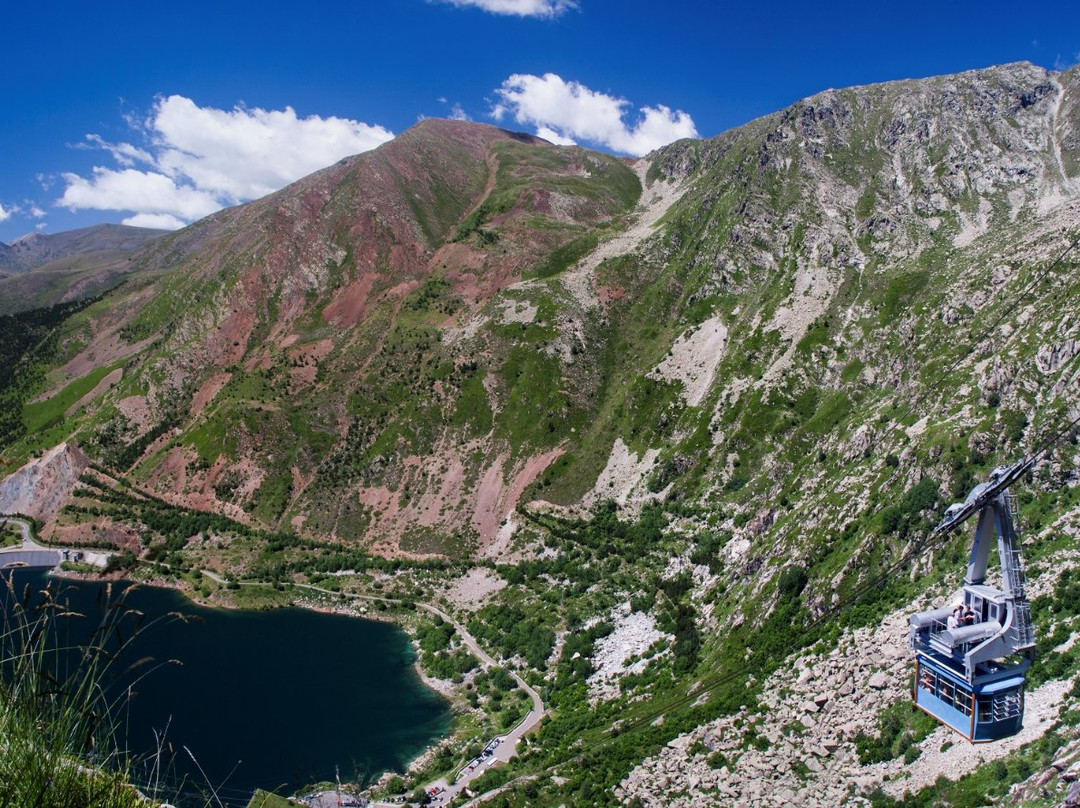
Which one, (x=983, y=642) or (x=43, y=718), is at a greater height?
(x=983, y=642)

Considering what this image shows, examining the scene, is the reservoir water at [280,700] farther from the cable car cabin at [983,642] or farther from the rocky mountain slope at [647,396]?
the cable car cabin at [983,642]

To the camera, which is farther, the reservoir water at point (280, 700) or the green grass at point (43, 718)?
the reservoir water at point (280, 700)

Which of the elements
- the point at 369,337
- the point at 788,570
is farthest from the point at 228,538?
the point at 788,570

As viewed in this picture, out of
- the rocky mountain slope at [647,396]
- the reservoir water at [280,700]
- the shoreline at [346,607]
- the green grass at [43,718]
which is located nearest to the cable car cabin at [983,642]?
the rocky mountain slope at [647,396]

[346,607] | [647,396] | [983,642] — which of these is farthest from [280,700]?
[647,396]

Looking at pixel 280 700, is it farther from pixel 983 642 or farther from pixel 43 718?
pixel 43 718

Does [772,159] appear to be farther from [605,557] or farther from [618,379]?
[605,557]
